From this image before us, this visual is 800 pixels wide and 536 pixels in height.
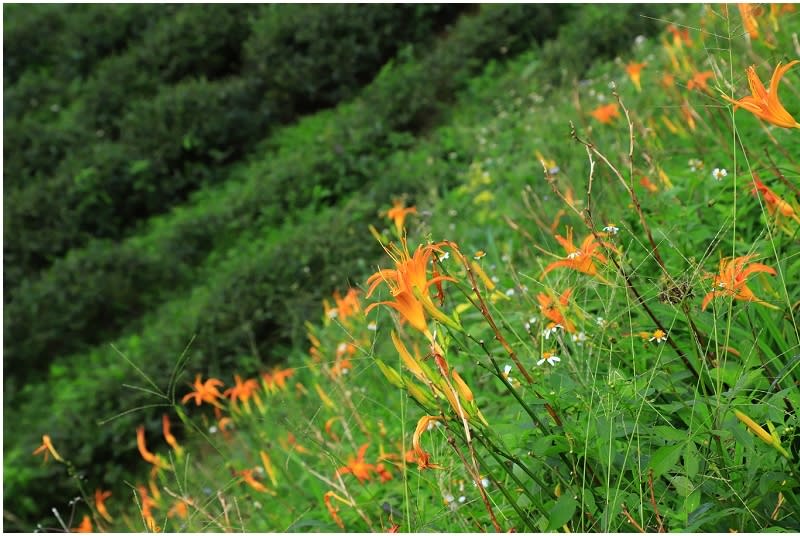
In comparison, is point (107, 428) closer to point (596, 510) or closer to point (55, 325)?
point (55, 325)

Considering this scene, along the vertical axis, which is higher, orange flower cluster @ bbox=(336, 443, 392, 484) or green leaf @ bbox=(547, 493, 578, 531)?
green leaf @ bbox=(547, 493, 578, 531)

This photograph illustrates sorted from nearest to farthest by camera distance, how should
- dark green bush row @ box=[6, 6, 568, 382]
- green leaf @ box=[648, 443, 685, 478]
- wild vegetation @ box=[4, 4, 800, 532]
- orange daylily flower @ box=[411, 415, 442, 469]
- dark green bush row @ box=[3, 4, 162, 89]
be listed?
orange daylily flower @ box=[411, 415, 442, 469], green leaf @ box=[648, 443, 685, 478], wild vegetation @ box=[4, 4, 800, 532], dark green bush row @ box=[6, 6, 568, 382], dark green bush row @ box=[3, 4, 162, 89]

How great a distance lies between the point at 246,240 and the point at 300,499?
4020 millimetres

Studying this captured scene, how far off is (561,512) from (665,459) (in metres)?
A: 0.19

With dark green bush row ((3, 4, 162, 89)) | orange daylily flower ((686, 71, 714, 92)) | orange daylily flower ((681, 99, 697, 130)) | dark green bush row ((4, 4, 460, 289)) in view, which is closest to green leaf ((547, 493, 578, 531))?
orange daylily flower ((686, 71, 714, 92))

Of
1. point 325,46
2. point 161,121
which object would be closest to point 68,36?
point 161,121

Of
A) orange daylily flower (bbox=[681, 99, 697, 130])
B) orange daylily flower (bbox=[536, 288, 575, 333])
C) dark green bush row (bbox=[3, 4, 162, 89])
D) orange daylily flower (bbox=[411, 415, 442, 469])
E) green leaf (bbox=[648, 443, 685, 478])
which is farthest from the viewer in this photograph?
dark green bush row (bbox=[3, 4, 162, 89])

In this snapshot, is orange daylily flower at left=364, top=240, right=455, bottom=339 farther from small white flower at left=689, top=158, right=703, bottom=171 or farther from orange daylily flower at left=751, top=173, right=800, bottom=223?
small white flower at left=689, top=158, right=703, bottom=171

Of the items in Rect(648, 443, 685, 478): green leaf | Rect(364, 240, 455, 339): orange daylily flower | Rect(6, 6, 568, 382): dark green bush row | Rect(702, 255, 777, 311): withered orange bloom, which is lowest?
Rect(6, 6, 568, 382): dark green bush row

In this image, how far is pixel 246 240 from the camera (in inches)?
248

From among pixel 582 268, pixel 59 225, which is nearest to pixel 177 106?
pixel 59 225

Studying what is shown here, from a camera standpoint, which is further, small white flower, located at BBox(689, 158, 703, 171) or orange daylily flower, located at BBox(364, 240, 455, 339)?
small white flower, located at BBox(689, 158, 703, 171)

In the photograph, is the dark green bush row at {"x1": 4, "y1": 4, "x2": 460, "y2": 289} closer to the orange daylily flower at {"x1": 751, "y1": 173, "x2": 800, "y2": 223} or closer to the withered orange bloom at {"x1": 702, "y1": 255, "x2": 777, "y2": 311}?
the orange daylily flower at {"x1": 751, "y1": 173, "x2": 800, "y2": 223}

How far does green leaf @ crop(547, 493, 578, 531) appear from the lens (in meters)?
1.34
